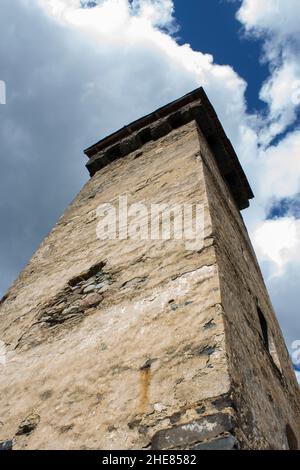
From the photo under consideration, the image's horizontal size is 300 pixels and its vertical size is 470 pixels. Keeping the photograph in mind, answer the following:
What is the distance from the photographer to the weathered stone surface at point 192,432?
1.77 meters

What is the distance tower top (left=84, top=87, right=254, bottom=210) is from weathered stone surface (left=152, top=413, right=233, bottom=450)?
200 inches

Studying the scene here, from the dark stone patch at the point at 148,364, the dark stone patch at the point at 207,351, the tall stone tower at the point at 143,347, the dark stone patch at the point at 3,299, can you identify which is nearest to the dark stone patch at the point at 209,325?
the tall stone tower at the point at 143,347

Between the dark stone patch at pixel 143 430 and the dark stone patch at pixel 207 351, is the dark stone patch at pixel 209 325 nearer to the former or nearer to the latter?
the dark stone patch at pixel 207 351

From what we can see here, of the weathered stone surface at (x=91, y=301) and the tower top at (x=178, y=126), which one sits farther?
the tower top at (x=178, y=126)

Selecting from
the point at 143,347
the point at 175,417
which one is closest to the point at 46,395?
the point at 143,347

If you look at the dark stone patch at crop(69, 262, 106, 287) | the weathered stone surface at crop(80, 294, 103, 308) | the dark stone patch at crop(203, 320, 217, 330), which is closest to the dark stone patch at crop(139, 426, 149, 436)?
the dark stone patch at crop(203, 320, 217, 330)

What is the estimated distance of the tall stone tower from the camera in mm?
1999

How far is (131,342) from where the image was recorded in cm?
256

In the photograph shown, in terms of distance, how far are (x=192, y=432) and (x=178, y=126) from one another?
5.26 metres

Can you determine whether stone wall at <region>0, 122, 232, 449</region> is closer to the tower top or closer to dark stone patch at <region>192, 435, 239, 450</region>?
dark stone patch at <region>192, 435, 239, 450</region>

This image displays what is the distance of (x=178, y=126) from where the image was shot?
6387 mm

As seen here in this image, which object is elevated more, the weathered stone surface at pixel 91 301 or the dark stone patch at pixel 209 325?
the weathered stone surface at pixel 91 301

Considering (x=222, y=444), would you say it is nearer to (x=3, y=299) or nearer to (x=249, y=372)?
(x=249, y=372)
